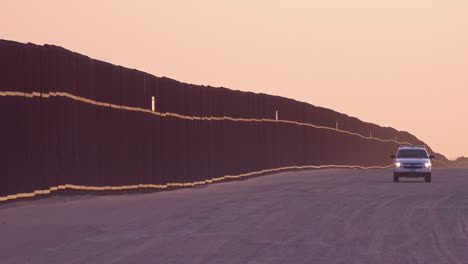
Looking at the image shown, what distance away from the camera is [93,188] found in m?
34.0

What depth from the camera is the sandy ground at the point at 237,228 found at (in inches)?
687

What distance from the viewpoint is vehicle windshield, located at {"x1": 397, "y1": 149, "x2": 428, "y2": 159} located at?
5216 centimetres

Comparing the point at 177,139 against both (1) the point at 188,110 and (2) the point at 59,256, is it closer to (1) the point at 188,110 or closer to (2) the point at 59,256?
(1) the point at 188,110

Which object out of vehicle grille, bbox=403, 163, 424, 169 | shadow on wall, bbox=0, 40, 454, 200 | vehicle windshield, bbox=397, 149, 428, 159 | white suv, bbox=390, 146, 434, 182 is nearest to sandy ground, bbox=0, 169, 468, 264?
shadow on wall, bbox=0, 40, 454, 200

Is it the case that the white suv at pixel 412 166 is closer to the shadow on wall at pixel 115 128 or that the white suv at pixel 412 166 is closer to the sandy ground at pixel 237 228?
the shadow on wall at pixel 115 128

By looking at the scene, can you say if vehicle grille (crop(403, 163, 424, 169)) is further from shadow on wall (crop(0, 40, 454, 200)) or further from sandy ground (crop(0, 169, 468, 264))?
sandy ground (crop(0, 169, 468, 264))

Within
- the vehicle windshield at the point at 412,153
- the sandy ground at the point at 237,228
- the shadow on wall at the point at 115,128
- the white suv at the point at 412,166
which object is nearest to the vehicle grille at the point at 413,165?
the white suv at the point at 412,166

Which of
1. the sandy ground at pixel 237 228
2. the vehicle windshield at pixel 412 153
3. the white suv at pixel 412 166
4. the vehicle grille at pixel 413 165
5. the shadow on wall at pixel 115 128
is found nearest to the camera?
the sandy ground at pixel 237 228

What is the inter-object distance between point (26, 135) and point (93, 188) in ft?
15.9

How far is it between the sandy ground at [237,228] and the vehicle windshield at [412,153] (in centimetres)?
1586

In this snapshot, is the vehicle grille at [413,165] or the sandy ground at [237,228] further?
the vehicle grille at [413,165]

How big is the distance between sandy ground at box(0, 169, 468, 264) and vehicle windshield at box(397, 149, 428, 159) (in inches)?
624

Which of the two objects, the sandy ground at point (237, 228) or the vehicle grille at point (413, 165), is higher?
the vehicle grille at point (413, 165)

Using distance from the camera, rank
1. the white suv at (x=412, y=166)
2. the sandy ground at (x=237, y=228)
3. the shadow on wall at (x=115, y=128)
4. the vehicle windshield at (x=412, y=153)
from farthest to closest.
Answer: the vehicle windshield at (x=412, y=153), the white suv at (x=412, y=166), the shadow on wall at (x=115, y=128), the sandy ground at (x=237, y=228)
